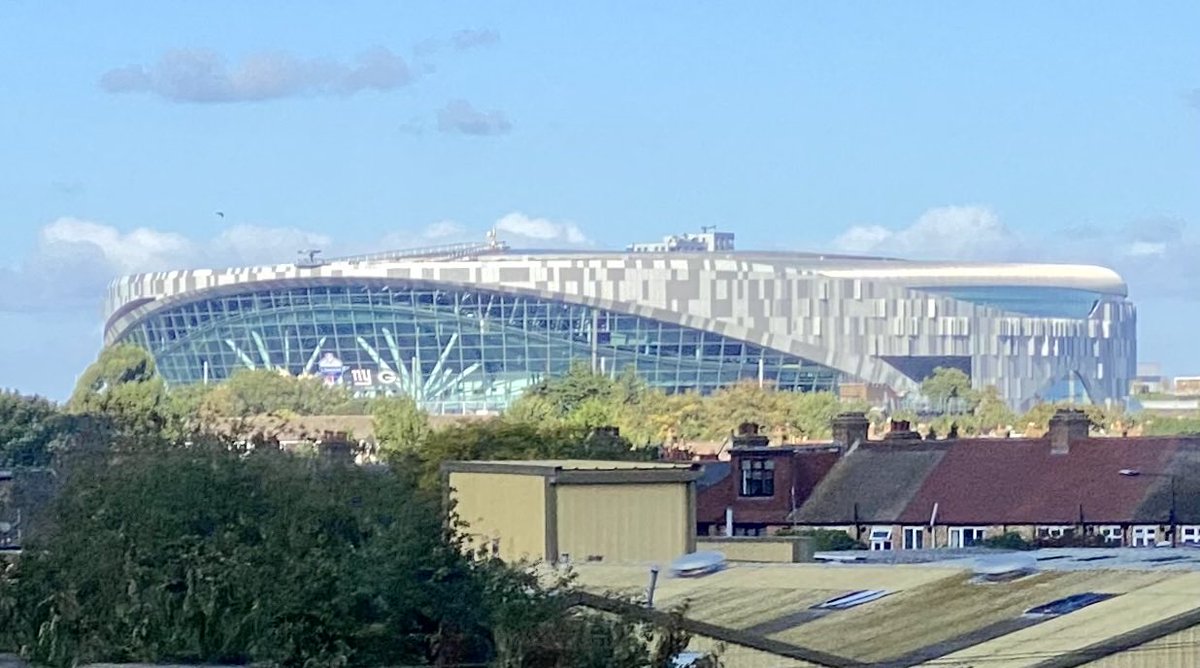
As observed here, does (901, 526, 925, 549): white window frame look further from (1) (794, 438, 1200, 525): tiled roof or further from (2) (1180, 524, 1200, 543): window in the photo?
(2) (1180, 524, 1200, 543): window

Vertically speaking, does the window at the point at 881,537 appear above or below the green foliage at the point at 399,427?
below

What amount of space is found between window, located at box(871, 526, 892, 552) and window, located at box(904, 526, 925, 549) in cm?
35

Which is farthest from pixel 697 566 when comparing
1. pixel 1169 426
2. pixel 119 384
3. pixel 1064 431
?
pixel 119 384

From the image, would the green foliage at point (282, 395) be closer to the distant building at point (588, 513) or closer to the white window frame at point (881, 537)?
the white window frame at point (881, 537)

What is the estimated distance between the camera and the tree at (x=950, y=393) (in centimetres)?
15450

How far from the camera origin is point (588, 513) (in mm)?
36406

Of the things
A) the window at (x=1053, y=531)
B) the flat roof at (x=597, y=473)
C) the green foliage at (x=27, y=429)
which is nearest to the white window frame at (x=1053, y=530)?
the window at (x=1053, y=531)

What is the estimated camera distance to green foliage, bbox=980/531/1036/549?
51156mm

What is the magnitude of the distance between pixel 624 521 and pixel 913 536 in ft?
78.5

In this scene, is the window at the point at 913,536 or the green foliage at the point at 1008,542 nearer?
the green foliage at the point at 1008,542

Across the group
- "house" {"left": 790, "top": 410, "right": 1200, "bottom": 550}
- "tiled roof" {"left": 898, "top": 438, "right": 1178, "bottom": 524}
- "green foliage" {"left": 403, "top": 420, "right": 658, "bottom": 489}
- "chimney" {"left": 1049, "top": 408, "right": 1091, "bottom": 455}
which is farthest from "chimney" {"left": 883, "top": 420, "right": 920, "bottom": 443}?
"green foliage" {"left": 403, "top": 420, "right": 658, "bottom": 489}

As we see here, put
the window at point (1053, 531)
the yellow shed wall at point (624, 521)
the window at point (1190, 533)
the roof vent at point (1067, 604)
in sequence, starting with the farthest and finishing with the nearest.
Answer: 1. the window at point (1053, 531)
2. the window at point (1190, 533)
3. the yellow shed wall at point (624, 521)
4. the roof vent at point (1067, 604)

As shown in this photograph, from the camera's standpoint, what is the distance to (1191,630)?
24.3 metres

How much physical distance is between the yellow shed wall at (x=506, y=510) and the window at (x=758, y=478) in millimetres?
25773
